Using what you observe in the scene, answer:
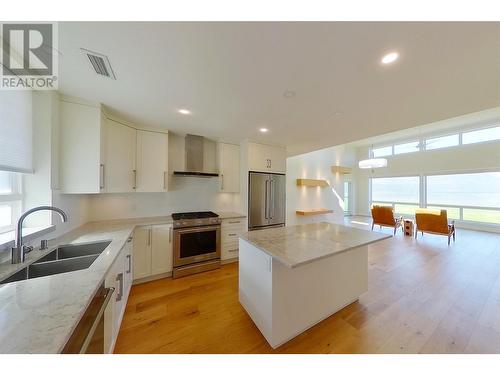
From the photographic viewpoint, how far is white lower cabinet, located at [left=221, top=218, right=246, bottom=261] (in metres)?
3.12

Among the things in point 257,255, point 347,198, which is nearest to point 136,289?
point 257,255

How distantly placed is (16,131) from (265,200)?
313 centimetres

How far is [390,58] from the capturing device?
1224 mm

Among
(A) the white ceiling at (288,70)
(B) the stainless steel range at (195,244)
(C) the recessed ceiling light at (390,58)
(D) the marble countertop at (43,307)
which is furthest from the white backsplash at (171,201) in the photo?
(C) the recessed ceiling light at (390,58)

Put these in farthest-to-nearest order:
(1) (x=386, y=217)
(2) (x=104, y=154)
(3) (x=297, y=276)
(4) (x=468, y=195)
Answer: (4) (x=468, y=195), (1) (x=386, y=217), (2) (x=104, y=154), (3) (x=297, y=276)

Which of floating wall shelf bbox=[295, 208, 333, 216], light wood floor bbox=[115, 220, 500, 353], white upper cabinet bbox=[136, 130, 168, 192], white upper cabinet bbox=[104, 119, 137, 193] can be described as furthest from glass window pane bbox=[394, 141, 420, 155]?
white upper cabinet bbox=[104, 119, 137, 193]

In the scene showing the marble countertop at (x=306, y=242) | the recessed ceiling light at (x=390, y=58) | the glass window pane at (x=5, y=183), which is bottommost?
the marble countertop at (x=306, y=242)

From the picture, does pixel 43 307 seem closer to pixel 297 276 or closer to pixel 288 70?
pixel 297 276

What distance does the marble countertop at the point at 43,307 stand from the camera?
62 centimetres

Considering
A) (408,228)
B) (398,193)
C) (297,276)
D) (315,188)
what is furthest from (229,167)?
(398,193)

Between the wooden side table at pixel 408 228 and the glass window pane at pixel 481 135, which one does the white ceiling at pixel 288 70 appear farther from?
the glass window pane at pixel 481 135

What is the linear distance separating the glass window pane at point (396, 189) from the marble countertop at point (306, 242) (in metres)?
7.17

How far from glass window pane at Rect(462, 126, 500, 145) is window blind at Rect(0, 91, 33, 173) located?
33.6ft
